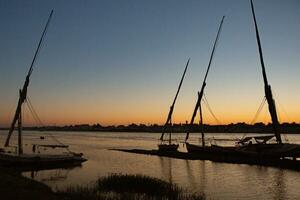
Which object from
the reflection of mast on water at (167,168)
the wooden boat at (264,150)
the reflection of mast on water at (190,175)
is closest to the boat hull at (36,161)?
the reflection of mast on water at (167,168)

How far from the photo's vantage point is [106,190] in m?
27.2

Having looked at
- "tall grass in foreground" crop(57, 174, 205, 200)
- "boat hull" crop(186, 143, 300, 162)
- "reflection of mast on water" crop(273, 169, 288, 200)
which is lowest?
"reflection of mast on water" crop(273, 169, 288, 200)

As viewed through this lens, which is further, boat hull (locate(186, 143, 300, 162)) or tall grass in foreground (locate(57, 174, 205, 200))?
boat hull (locate(186, 143, 300, 162))

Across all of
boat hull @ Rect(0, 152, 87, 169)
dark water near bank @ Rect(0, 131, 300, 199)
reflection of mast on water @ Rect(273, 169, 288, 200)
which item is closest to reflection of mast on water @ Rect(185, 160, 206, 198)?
dark water near bank @ Rect(0, 131, 300, 199)

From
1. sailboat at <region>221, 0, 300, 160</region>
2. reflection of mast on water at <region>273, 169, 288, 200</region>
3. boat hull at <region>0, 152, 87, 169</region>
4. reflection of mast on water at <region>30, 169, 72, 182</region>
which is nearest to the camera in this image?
reflection of mast on water at <region>273, 169, 288, 200</region>

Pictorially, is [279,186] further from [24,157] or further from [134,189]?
[24,157]

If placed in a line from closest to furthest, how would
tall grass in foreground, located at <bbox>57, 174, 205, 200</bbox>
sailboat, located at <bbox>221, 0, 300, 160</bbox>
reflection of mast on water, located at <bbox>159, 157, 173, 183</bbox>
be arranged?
1. tall grass in foreground, located at <bbox>57, 174, 205, 200</bbox>
2. reflection of mast on water, located at <bbox>159, 157, 173, 183</bbox>
3. sailboat, located at <bbox>221, 0, 300, 160</bbox>

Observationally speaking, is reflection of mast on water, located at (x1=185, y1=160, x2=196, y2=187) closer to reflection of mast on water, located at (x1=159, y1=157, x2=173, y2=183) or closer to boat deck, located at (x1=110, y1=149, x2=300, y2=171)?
reflection of mast on water, located at (x1=159, y1=157, x2=173, y2=183)

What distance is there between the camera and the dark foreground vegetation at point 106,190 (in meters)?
20.9

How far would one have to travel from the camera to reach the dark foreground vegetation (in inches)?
824

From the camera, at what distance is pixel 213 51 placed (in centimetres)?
6019

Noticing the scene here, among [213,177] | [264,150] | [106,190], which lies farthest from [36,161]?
[264,150]

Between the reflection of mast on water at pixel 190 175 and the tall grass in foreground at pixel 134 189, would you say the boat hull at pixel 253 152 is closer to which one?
the reflection of mast on water at pixel 190 175

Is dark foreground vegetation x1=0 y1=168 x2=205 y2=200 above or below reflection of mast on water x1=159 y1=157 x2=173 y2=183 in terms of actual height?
above
